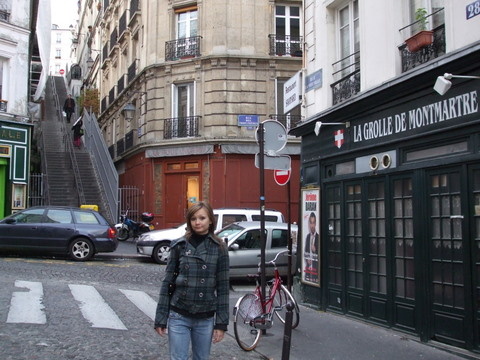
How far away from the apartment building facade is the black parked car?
6.79 meters

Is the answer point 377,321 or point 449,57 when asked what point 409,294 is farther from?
point 449,57

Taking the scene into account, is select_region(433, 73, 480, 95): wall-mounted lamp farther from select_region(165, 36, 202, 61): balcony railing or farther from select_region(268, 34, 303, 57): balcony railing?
select_region(165, 36, 202, 61): balcony railing

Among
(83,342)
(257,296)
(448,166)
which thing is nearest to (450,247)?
(448,166)

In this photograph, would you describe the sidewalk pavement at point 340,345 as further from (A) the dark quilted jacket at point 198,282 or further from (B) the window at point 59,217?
(B) the window at point 59,217

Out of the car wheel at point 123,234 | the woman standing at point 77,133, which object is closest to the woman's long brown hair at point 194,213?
the car wheel at point 123,234

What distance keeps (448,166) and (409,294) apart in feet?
5.99

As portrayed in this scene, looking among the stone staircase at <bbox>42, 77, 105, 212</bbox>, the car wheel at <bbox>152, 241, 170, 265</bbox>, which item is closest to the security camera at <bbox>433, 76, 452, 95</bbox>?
the car wheel at <bbox>152, 241, 170, 265</bbox>

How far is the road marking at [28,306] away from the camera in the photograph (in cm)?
713

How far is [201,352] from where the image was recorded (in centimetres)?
410

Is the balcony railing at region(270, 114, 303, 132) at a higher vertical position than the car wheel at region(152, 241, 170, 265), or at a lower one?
higher

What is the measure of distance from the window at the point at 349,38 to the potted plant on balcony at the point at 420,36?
5.80 ft

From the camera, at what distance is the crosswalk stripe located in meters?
8.42

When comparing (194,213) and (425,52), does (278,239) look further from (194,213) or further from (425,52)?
(194,213)

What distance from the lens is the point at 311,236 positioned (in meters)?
9.71
